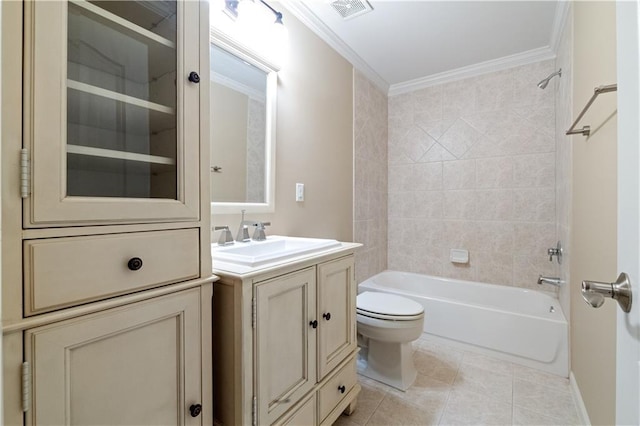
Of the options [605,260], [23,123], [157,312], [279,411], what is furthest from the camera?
[605,260]

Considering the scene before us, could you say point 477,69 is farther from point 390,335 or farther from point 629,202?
point 629,202

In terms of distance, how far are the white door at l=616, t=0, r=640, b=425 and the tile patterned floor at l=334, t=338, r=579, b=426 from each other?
3.88 feet

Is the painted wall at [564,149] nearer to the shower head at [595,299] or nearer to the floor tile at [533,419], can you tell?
the floor tile at [533,419]

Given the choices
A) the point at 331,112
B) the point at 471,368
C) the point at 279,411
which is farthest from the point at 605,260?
the point at 331,112

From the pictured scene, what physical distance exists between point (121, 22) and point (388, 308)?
1.77 m

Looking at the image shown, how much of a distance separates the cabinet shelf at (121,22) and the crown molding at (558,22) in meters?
2.25

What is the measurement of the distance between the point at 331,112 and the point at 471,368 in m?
2.05

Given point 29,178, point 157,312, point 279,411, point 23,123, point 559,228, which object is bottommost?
point 279,411

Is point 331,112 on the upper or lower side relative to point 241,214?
upper

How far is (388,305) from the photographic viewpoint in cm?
181

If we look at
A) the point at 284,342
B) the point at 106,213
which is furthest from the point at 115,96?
the point at 284,342

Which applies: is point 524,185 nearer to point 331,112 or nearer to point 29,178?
point 331,112

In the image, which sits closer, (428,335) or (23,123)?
(23,123)

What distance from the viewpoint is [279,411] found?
100 cm
